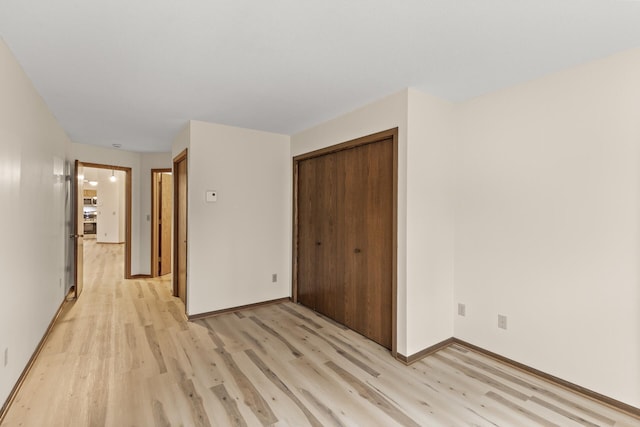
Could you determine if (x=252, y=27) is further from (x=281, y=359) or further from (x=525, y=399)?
(x=525, y=399)

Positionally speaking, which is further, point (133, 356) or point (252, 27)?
point (133, 356)

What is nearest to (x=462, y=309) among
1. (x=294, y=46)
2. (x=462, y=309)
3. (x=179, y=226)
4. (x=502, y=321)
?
(x=462, y=309)

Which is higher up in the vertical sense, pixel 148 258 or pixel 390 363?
pixel 148 258

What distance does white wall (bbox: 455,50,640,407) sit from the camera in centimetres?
195

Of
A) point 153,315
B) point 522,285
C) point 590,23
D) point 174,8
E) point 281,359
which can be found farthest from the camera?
point 153,315

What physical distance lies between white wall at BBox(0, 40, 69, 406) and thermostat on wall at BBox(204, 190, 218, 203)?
143 cm

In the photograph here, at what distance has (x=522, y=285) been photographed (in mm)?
2422

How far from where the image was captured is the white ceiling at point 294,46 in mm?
1538

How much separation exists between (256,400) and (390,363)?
111 centimetres

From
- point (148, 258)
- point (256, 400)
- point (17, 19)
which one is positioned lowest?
point (256, 400)

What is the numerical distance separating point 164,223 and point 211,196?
2.52 meters

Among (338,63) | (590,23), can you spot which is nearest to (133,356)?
(338,63)

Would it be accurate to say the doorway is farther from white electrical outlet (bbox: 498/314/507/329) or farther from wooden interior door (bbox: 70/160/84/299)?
white electrical outlet (bbox: 498/314/507/329)

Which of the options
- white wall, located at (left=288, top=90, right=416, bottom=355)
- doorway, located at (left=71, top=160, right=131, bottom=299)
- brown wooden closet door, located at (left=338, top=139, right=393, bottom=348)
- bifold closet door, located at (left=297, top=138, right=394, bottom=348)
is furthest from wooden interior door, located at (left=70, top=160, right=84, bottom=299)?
white wall, located at (left=288, top=90, right=416, bottom=355)
